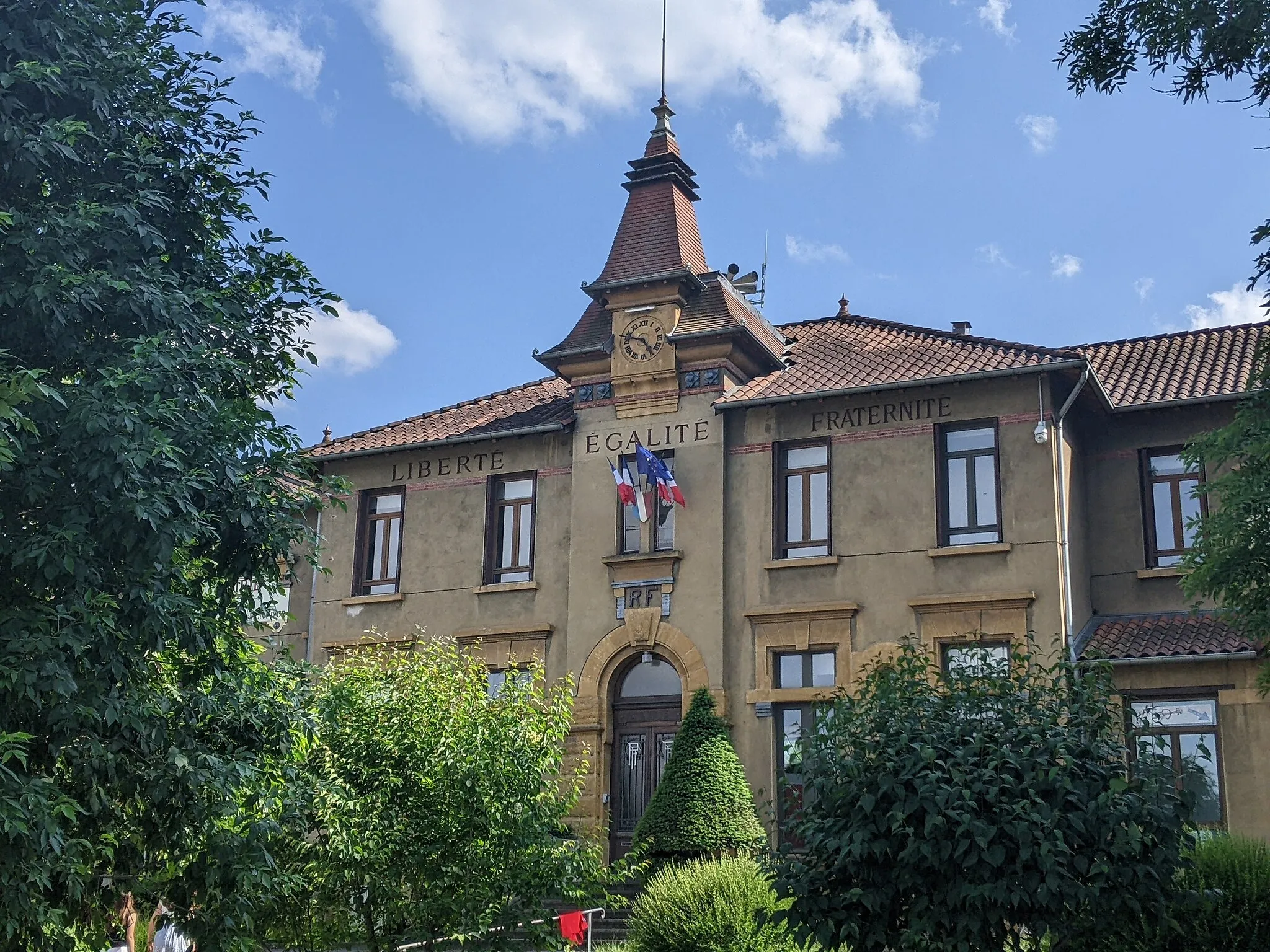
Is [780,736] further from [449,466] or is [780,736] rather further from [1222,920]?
[1222,920]

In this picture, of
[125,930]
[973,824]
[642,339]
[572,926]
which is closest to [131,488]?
[125,930]

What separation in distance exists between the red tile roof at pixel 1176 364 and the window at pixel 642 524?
7651 mm

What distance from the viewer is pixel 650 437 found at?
1044 inches

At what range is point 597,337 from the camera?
27.5 metres

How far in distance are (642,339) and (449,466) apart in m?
4.62

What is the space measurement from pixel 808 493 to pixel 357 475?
9174mm

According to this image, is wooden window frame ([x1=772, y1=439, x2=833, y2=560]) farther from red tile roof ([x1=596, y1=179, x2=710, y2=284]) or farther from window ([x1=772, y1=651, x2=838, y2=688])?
red tile roof ([x1=596, y1=179, x2=710, y2=284])

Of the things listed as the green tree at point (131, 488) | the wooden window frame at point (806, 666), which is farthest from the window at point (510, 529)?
the green tree at point (131, 488)

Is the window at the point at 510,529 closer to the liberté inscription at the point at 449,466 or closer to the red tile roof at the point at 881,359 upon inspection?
the liberté inscription at the point at 449,466

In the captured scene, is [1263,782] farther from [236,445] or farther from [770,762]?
[236,445]

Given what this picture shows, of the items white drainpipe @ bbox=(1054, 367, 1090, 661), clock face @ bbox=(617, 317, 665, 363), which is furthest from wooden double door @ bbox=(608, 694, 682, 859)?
white drainpipe @ bbox=(1054, 367, 1090, 661)

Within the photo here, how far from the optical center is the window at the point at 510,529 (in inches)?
1093

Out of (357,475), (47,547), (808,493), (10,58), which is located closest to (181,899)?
(47,547)

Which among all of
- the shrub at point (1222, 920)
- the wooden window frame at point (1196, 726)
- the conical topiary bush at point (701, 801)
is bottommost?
the shrub at point (1222, 920)
